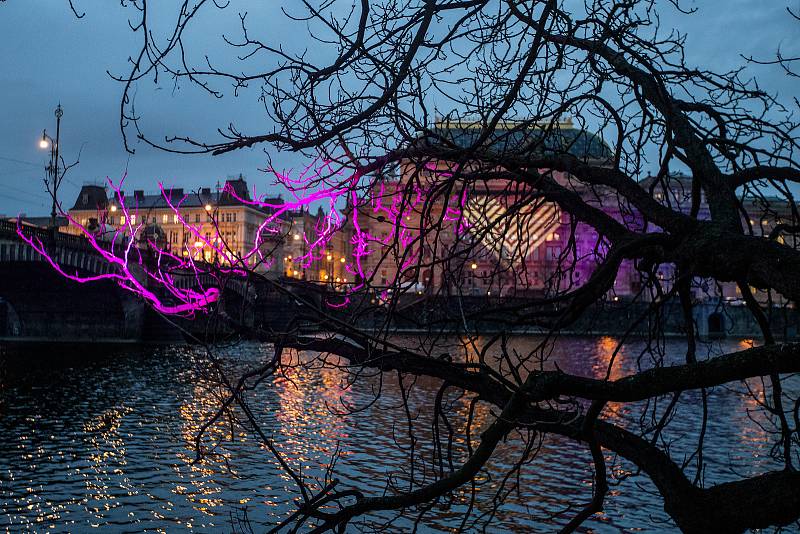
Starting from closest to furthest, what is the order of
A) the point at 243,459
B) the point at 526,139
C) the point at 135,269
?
the point at 526,139
the point at 243,459
the point at 135,269

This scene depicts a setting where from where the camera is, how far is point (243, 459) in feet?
48.6

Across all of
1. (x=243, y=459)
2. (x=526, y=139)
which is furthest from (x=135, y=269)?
(x=526, y=139)

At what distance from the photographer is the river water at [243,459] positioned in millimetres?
11156

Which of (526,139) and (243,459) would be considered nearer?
(526,139)

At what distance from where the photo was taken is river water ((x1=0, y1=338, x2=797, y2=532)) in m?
11.2

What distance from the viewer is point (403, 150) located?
5.11 m

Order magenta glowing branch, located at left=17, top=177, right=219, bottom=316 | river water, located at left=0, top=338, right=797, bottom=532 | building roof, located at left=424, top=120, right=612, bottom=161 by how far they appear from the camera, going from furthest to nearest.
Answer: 1. river water, located at left=0, top=338, right=797, bottom=532
2. magenta glowing branch, located at left=17, top=177, right=219, bottom=316
3. building roof, located at left=424, top=120, right=612, bottom=161

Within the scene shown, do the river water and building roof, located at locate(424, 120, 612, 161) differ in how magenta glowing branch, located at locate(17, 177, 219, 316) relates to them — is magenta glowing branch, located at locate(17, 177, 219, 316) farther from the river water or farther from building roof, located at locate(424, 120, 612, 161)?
building roof, located at locate(424, 120, 612, 161)

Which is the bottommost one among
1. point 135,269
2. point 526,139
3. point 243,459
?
point 243,459

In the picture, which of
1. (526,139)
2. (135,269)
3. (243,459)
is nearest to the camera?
(526,139)

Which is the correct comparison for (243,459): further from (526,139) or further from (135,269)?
(135,269)

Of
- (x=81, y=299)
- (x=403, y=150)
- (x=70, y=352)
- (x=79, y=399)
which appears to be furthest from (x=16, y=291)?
(x=403, y=150)

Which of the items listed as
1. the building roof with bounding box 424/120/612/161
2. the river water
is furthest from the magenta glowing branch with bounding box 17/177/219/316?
the building roof with bounding box 424/120/612/161

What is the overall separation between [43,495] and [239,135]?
10.2 m
